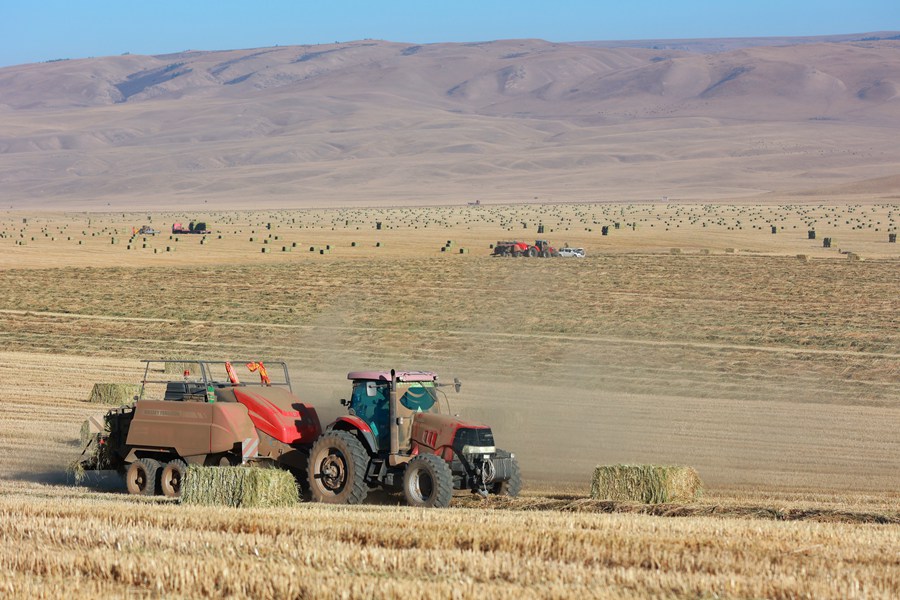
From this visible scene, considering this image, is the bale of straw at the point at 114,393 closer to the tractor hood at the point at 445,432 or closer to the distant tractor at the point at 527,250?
the tractor hood at the point at 445,432

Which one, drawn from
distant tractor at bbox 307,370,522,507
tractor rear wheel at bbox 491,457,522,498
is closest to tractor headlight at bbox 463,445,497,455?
distant tractor at bbox 307,370,522,507

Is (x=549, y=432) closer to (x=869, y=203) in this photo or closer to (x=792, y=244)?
(x=792, y=244)

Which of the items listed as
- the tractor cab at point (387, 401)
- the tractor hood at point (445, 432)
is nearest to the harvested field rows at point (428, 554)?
the tractor hood at point (445, 432)

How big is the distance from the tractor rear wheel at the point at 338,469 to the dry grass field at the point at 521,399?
63 cm

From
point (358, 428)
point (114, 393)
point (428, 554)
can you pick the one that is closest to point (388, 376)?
point (358, 428)

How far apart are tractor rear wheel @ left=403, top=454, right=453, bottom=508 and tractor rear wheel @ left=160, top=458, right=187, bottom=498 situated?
2.99 meters

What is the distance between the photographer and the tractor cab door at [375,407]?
15664mm

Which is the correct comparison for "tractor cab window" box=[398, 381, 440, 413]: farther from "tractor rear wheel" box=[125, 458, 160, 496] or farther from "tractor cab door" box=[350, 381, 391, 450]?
"tractor rear wheel" box=[125, 458, 160, 496]

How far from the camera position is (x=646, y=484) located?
15320 millimetres

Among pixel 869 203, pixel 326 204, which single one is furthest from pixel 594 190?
pixel 869 203

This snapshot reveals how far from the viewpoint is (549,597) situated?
883cm

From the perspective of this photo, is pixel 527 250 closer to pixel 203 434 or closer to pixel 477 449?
pixel 203 434

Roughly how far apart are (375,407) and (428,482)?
1.35m

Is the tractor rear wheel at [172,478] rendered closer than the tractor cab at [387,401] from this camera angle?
No
